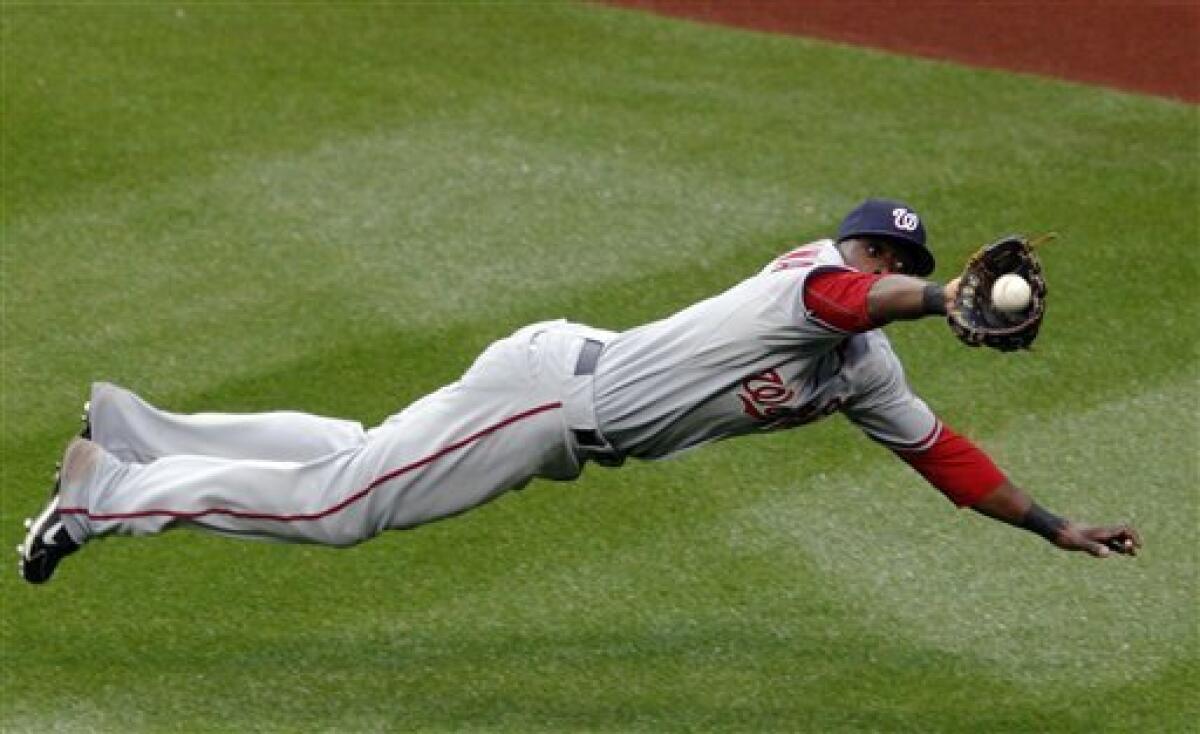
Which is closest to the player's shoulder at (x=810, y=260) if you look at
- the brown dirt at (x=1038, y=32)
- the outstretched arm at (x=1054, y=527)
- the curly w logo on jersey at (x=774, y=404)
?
the curly w logo on jersey at (x=774, y=404)

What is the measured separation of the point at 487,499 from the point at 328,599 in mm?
1159

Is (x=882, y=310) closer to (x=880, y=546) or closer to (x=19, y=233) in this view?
(x=880, y=546)

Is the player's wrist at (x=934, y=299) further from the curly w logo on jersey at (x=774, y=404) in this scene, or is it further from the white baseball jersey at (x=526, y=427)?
the curly w logo on jersey at (x=774, y=404)

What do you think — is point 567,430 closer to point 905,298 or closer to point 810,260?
point 810,260

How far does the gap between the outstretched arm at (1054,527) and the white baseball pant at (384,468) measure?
131 cm

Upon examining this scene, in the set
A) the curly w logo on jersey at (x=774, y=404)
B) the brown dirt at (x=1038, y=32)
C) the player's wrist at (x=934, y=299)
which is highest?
the brown dirt at (x=1038, y=32)

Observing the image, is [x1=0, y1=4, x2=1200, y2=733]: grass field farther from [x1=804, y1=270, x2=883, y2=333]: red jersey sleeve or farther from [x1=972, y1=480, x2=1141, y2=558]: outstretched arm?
[x1=804, y1=270, x2=883, y2=333]: red jersey sleeve

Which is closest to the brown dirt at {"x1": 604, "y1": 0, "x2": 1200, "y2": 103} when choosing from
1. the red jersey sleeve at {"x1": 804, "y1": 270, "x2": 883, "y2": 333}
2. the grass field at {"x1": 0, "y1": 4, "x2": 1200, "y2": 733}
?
the grass field at {"x1": 0, "y1": 4, "x2": 1200, "y2": 733}

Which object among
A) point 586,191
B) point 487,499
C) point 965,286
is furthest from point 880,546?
point 586,191

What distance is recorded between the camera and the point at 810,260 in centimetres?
754

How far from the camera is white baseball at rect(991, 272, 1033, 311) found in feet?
22.3

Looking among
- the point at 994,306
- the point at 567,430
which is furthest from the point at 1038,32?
the point at 994,306

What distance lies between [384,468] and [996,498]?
1.89 m

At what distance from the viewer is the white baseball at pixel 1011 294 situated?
680 cm
